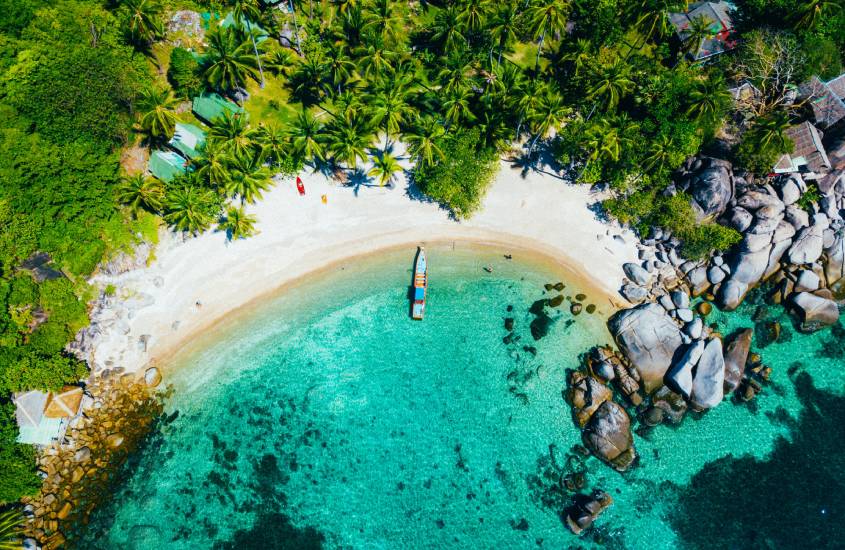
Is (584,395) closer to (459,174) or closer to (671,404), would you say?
(671,404)

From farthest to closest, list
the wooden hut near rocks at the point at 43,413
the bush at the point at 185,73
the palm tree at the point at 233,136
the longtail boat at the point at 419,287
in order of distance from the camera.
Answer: the bush at the point at 185,73 < the longtail boat at the point at 419,287 < the palm tree at the point at 233,136 < the wooden hut near rocks at the point at 43,413

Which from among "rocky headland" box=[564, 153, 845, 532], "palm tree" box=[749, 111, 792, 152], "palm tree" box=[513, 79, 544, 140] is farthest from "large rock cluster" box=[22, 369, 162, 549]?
"palm tree" box=[749, 111, 792, 152]

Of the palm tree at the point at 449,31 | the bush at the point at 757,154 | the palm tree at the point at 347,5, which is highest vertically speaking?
the palm tree at the point at 347,5

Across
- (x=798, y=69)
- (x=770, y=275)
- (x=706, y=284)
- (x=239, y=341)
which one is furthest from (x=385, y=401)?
(x=798, y=69)

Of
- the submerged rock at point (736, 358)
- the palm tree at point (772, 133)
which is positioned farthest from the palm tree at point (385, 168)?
the submerged rock at point (736, 358)

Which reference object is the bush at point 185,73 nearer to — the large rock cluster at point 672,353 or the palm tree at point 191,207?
the palm tree at point 191,207

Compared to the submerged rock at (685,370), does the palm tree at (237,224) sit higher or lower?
higher
